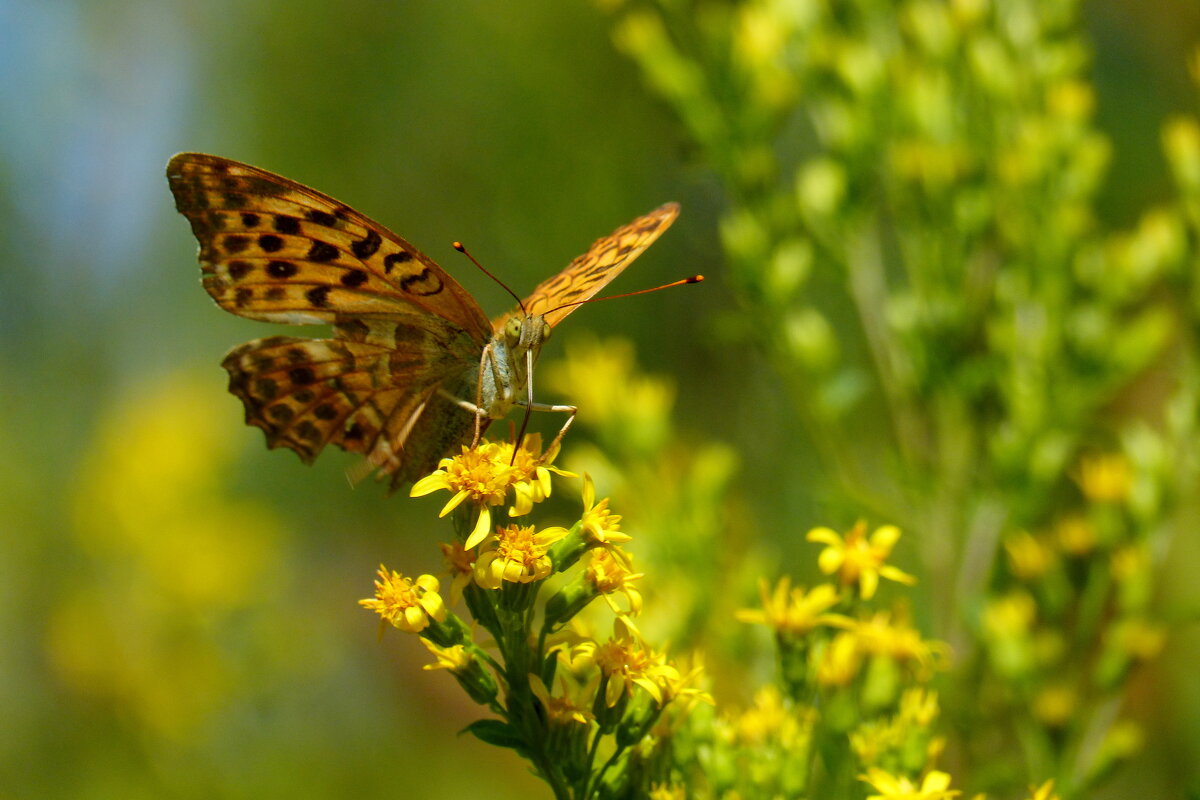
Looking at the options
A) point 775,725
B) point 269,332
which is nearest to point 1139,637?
point 775,725

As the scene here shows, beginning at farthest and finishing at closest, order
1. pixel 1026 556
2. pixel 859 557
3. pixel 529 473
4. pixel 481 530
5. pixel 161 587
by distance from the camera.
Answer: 1. pixel 161 587
2. pixel 1026 556
3. pixel 859 557
4. pixel 529 473
5. pixel 481 530

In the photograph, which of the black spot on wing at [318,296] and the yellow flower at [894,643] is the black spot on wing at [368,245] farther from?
the yellow flower at [894,643]

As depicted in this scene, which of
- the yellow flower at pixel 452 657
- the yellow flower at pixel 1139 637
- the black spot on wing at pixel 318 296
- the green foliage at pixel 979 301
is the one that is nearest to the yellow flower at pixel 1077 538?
the green foliage at pixel 979 301

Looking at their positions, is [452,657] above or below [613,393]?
below

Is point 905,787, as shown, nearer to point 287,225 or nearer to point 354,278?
point 354,278

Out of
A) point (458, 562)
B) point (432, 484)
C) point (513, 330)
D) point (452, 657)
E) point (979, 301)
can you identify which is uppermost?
point (979, 301)

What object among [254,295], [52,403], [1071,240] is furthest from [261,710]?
[1071,240]

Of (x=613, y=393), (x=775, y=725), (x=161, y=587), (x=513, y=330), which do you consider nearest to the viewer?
(x=775, y=725)
